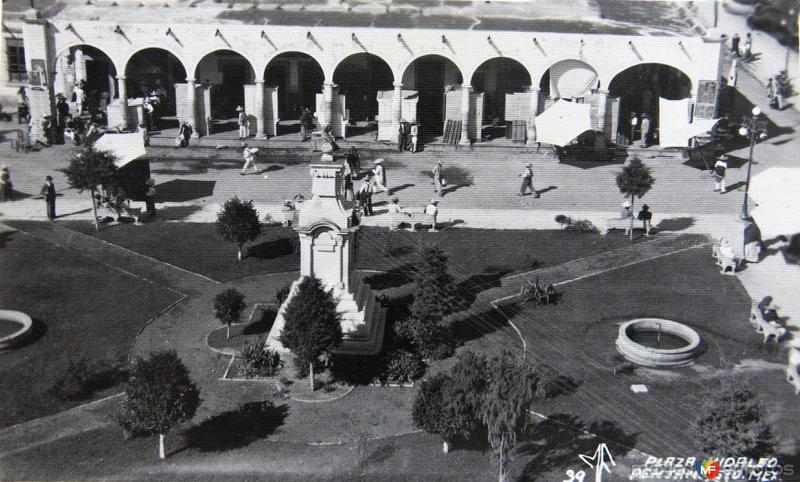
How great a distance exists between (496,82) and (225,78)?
13.7 meters

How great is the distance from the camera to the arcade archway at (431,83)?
154 ft

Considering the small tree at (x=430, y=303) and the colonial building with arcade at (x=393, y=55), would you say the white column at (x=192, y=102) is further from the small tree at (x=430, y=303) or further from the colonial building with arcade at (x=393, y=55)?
the small tree at (x=430, y=303)

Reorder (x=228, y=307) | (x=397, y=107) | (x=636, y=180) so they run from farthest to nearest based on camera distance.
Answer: (x=397, y=107)
(x=636, y=180)
(x=228, y=307)

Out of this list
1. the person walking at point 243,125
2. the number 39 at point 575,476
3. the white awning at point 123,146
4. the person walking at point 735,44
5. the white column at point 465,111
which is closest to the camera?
the number 39 at point 575,476

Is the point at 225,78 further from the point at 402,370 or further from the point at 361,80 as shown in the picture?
the point at 402,370

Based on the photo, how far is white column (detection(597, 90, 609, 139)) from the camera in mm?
43000

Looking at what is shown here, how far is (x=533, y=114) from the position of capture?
1742 inches

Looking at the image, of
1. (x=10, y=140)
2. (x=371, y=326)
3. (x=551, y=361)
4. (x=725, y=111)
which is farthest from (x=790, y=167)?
(x=10, y=140)

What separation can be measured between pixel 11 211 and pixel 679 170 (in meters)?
27.1

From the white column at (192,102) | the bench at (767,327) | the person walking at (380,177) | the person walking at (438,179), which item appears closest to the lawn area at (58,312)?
the person walking at (380,177)

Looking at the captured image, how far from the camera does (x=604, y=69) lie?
43.2m

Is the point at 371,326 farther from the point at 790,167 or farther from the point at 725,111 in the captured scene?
the point at 725,111

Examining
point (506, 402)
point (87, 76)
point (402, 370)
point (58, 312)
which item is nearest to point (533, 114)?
point (402, 370)

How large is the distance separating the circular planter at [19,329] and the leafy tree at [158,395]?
254 inches
